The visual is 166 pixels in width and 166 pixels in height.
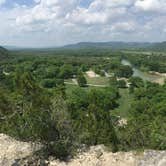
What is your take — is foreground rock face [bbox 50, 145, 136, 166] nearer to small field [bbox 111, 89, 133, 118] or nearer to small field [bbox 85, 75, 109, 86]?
small field [bbox 111, 89, 133, 118]

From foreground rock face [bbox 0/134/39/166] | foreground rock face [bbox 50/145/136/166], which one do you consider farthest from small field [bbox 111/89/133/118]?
foreground rock face [bbox 50/145/136/166]

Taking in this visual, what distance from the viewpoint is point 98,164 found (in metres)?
13.6

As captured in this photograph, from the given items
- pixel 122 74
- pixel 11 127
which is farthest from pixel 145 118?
pixel 122 74

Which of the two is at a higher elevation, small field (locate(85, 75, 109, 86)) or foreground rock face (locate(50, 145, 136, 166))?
foreground rock face (locate(50, 145, 136, 166))

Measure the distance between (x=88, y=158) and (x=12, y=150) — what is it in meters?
3.17

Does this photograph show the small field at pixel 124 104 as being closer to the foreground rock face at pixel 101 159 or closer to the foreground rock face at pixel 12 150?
the foreground rock face at pixel 12 150

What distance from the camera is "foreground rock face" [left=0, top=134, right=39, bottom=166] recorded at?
13.7 metres

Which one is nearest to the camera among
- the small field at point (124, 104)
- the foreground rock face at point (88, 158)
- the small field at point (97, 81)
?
the foreground rock face at point (88, 158)

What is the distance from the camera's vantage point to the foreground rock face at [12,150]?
13.7 metres

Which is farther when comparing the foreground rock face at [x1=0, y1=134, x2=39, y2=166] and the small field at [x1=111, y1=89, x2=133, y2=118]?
the small field at [x1=111, y1=89, x2=133, y2=118]

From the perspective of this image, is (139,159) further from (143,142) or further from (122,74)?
(122,74)

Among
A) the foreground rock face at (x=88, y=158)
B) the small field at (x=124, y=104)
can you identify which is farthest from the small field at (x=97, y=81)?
the foreground rock face at (x=88, y=158)

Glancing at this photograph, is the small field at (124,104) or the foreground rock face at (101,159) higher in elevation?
the foreground rock face at (101,159)

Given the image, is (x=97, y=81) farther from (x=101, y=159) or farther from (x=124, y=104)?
(x=101, y=159)
